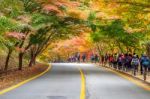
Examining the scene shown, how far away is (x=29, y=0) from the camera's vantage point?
115 feet

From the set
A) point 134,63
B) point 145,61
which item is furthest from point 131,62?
point 145,61

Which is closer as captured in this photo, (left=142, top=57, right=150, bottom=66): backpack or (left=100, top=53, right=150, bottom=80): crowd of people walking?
(left=142, top=57, right=150, bottom=66): backpack

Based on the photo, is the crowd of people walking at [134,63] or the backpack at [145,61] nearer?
the backpack at [145,61]

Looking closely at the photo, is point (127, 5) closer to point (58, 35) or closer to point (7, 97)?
point (7, 97)

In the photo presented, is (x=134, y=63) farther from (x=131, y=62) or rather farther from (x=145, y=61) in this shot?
(x=145, y=61)

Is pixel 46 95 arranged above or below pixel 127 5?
below

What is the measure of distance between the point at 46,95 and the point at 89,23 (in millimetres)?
23463

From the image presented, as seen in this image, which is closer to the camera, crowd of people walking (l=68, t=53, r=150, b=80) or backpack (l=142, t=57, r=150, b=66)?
backpack (l=142, t=57, r=150, b=66)

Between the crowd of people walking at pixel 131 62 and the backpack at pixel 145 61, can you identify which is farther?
the crowd of people walking at pixel 131 62

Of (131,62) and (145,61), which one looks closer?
(145,61)

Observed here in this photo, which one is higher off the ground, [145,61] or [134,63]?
[145,61]


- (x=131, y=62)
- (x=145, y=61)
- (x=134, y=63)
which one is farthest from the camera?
(x=131, y=62)

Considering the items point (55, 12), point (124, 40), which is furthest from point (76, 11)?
point (124, 40)

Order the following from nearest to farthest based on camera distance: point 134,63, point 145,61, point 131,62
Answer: point 145,61
point 134,63
point 131,62
